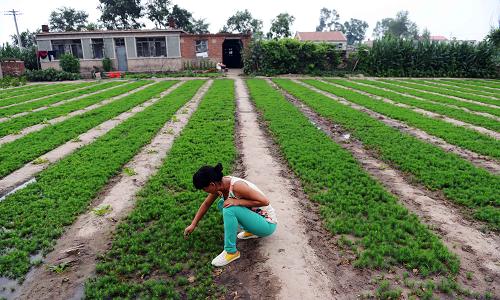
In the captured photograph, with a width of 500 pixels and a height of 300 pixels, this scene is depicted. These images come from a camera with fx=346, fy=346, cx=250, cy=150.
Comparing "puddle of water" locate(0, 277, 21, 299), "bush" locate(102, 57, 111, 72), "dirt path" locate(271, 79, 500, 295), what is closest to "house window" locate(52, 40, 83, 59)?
"bush" locate(102, 57, 111, 72)

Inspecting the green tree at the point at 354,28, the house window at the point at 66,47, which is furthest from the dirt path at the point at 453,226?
the green tree at the point at 354,28

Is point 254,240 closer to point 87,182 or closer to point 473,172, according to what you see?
point 87,182

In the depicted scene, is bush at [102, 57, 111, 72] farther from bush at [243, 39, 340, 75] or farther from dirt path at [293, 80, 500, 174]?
dirt path at [293, 80, 500, 174]

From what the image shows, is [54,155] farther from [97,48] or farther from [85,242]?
[97,48]

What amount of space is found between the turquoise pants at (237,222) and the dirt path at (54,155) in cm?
432

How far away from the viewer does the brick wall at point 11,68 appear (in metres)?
28.0

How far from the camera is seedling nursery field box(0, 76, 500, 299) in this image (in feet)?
11.6

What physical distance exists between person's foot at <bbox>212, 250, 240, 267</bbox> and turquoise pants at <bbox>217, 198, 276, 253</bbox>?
0.04 metres

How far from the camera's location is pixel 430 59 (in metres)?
29.5

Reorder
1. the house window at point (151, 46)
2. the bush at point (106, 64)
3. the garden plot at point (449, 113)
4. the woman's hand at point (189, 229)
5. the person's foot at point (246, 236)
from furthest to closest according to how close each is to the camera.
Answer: the house window at point (151, 46), the bush at point (106, 64), the garden plot at point (449, 113), the person's foot at point (246, 236), the woman's hand at point (189, 229)

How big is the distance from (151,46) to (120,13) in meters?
20.2

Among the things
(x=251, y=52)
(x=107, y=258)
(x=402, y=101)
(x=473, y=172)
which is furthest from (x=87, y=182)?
(x=251, y=52)

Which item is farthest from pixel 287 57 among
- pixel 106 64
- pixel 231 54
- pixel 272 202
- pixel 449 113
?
pixel 272 202

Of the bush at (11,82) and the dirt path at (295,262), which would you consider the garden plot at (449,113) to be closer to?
the dirt path at (295,262)
